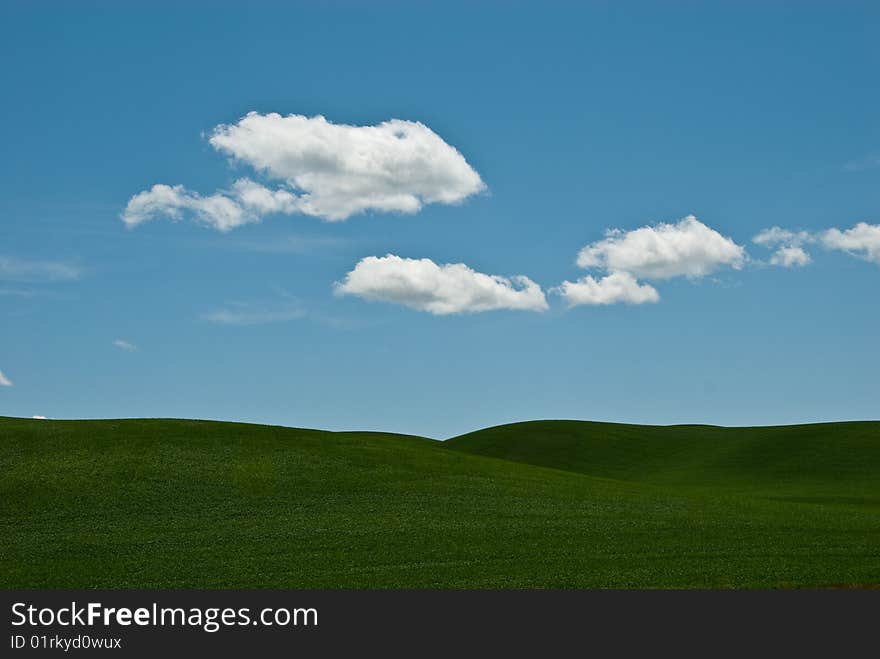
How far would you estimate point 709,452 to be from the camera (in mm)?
80062

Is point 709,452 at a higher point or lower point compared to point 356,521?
higher

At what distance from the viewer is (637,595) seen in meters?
20.1

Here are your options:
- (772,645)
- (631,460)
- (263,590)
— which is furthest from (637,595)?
(631,460)

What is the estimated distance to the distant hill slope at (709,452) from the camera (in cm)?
6350

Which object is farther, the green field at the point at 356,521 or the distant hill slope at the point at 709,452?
the distant hill slope at the point at 709,452

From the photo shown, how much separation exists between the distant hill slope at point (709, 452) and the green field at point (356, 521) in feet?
21.2

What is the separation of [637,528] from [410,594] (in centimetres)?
1291

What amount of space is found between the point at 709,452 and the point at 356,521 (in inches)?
2248

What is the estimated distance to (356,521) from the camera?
31406 millimetres

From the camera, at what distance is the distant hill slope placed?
63.5m

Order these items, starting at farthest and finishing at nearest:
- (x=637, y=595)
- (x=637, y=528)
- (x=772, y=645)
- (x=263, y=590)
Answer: (x=637, y=528), (x=263, y=590), (x=637, y=595), (x=772, y=645)

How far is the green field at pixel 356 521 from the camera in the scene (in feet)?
→ 77.2

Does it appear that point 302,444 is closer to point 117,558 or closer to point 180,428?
point 180,428

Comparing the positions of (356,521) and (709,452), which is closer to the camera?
(356,521)
